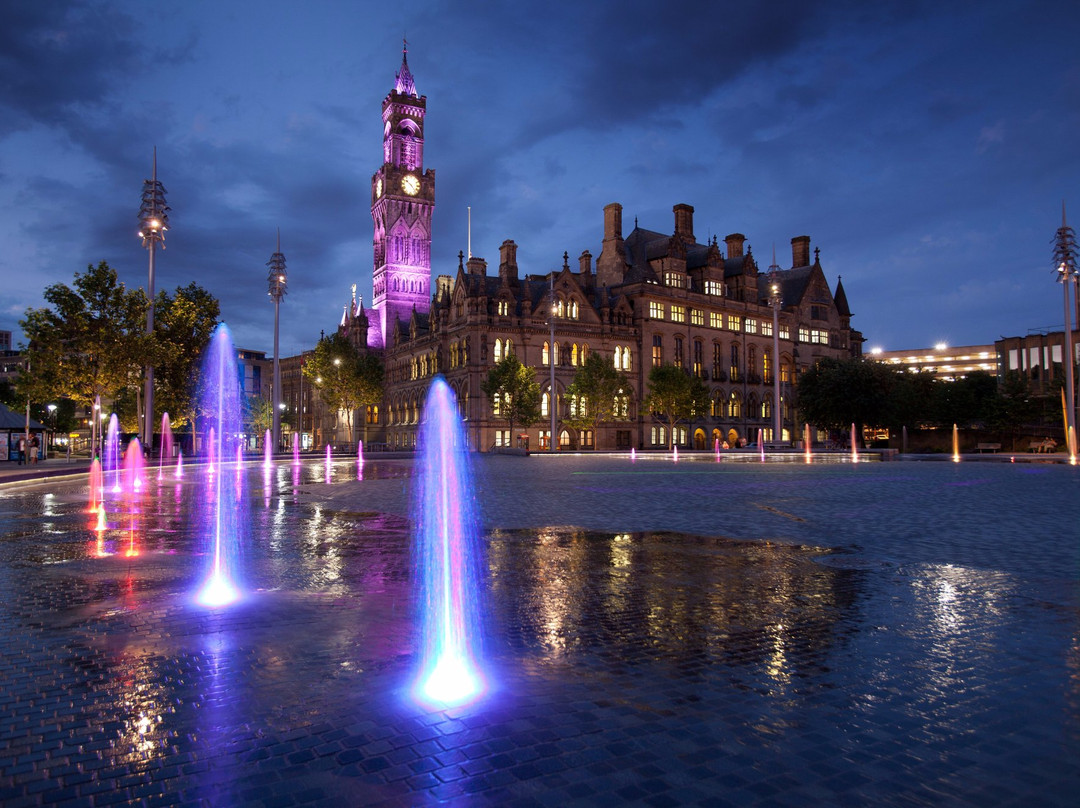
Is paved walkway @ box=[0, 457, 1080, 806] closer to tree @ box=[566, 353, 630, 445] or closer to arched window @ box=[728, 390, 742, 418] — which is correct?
tree @ box=[566, 353, 630, 445]

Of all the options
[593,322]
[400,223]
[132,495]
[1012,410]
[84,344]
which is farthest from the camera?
[400,223]

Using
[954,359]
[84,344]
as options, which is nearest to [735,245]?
[84,344]

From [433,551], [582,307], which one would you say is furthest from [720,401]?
[433,551]

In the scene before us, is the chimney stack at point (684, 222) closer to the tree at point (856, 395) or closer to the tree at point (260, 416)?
the tree at point (856, 395)

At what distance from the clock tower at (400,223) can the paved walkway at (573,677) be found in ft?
292

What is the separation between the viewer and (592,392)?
68000 mm

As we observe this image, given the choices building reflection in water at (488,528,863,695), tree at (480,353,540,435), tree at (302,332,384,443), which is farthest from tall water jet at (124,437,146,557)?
tree at (302,332,384,443)

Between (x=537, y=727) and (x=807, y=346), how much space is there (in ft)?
319

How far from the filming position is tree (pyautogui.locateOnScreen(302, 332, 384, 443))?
81.0m

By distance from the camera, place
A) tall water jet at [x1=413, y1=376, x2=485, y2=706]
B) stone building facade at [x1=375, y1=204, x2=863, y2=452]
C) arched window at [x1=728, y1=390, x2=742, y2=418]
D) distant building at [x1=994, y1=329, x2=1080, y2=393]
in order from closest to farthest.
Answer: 1. tall water jet at [x1=413, y1=376, x2=485, y2=706]
2. stone building facade at [x1=375, y1=204, x2=863, y2=452]
3. arched window at [x1=728, y1=390, x2=742, y2=418]
4. distant building at [x1=994, y1=329, x2=1080, y2=393]

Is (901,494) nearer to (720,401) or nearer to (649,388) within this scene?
(649,388)

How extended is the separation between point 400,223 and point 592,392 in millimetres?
46916

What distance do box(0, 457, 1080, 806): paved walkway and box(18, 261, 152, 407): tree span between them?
3089cm

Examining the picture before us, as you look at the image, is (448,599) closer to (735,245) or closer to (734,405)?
(734,405)
